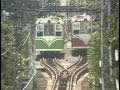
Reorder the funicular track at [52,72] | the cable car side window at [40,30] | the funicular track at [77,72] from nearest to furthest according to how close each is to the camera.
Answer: the funicular track at [77,72] → the funicular track at [52,72] → the cable car side window at [40,30]

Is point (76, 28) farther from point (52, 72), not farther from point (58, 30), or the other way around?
point (52, 72)

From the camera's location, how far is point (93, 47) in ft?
74.2

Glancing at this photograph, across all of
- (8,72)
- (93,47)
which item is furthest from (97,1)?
(8,72)

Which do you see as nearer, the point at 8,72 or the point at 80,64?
the point at 8,72

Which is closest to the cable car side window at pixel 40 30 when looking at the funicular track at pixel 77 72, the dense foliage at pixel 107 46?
the funicular track at pixel 77 72

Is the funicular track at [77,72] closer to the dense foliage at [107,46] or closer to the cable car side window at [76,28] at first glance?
the cable car side window at [76,28]

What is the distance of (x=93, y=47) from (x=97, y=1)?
2.41 metres

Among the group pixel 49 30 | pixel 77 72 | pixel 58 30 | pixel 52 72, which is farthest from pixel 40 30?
pixel 77 72

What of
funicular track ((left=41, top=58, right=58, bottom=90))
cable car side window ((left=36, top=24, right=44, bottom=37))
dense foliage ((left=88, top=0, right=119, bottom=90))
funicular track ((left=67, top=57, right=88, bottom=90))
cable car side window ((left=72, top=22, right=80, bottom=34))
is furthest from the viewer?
cable car side window ((left=72, top=22, right=80, bottom=34))

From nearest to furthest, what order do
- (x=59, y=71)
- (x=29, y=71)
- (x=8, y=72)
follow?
(x=8, y=72)
(x=29, y=71)
(x=59, y=71)

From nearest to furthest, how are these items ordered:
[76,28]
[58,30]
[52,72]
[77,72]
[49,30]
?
1. [77,72]
2. [52,72]
3. [49,30]
4. [58,30]
5. [76,28]

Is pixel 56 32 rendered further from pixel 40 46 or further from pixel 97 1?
pixel 97 1

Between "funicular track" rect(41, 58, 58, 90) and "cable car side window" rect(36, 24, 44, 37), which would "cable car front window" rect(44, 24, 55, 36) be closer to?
"cable car side window" rect(36, 24, 44, 37)

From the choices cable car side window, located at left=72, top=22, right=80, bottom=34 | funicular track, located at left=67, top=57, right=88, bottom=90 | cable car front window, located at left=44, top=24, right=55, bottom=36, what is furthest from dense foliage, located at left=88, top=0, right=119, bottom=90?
cable car side window, located at left=72, top=22, right=80, bottom=34
